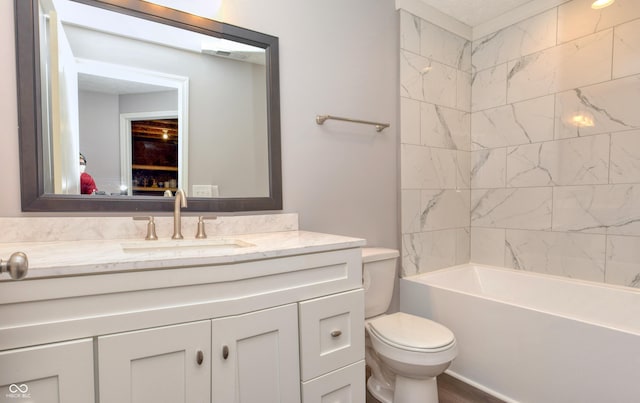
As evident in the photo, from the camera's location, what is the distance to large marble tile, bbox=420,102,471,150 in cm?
229

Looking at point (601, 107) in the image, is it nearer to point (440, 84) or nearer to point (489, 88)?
point (489, 88)

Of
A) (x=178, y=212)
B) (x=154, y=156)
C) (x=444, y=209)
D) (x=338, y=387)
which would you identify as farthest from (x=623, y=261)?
(x=154, y=156)

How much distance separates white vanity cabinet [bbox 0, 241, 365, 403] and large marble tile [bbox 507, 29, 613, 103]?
6.26ft

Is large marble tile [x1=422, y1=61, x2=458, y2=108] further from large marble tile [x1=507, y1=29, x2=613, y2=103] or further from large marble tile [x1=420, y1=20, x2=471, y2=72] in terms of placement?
large marble tile [x1=507, y1=29, x2=613, y2=103]

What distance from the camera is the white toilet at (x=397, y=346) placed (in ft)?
Result: 4.53

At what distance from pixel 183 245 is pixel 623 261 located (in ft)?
7.87

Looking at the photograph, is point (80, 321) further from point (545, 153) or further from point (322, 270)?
point (545, 153)

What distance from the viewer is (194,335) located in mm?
911

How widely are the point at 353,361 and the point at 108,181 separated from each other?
1.23 meters

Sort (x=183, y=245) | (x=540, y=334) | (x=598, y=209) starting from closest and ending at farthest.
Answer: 1. (x=183, y=245)
2. (x=540, y=334)
3. (x=598, y=209)

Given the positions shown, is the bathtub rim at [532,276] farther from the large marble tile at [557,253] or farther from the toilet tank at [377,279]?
the toilet tank at [377,279]

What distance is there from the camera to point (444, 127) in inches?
94.6
